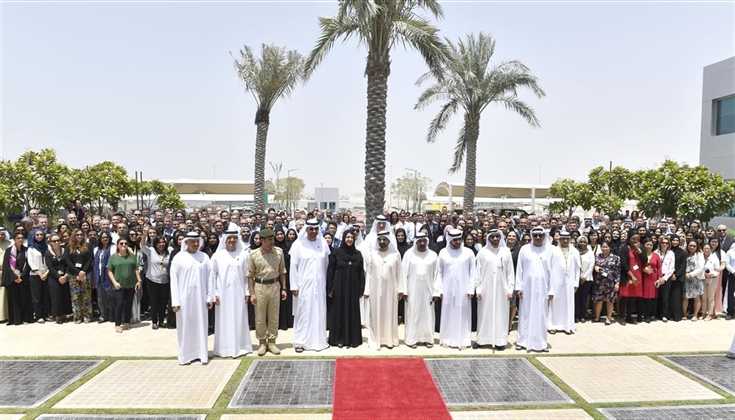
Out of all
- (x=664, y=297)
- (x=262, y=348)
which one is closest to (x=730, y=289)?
(x=664, y=297)

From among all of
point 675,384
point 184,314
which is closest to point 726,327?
Result: point 675,384

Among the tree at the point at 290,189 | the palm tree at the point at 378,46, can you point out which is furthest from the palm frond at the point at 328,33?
the tree at the point at 290,189

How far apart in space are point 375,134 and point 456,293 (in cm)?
669

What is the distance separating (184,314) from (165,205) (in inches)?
1398

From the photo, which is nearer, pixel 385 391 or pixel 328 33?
pixel 385 391

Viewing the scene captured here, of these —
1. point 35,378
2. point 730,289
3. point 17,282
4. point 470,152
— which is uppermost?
point 470,152

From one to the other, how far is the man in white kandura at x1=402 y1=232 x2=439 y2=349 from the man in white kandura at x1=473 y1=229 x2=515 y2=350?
2.34 feet

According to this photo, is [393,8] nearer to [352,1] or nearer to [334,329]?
[352,1]

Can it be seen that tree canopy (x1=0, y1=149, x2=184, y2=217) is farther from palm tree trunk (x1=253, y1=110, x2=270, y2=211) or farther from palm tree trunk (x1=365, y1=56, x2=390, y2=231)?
palm tree trunk (x1=365, y1=56, x2=390, y2=231)

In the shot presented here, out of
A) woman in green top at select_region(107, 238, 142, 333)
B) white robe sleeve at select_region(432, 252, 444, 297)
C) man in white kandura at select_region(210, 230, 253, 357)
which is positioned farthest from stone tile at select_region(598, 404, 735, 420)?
woman in green top at select_region(107, 238, 142, 333)

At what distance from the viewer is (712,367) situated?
6.24 metres

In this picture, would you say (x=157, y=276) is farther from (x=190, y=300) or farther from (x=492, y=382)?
(x=492, y=382)

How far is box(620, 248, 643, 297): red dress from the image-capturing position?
8.22m

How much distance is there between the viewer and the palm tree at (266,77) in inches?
792
